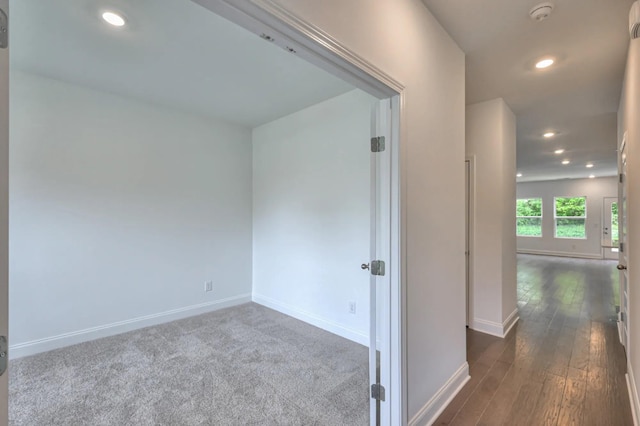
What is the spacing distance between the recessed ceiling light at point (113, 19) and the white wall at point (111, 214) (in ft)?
4.72

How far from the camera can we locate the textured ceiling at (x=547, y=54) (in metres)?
1.92

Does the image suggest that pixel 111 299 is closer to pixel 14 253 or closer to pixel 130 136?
pixel 14 253

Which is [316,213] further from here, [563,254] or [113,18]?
[563,254]

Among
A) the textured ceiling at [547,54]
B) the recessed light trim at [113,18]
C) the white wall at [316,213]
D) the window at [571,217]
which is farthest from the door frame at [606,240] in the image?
the recessed light trim at [113,18]

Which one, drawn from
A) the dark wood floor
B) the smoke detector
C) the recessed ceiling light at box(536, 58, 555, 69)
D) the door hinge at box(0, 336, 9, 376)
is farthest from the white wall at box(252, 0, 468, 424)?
the door hinge at box(0, 336, 9, 376)

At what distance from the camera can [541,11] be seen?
187cm

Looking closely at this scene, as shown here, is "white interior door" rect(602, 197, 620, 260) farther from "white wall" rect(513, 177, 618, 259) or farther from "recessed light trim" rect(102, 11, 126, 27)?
"recessed light trim" rect(102, 11, 126, 27)

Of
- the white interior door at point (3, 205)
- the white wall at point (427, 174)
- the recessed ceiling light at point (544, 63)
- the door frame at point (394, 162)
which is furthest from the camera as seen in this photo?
the recessed ceiling light at point (544, 63)

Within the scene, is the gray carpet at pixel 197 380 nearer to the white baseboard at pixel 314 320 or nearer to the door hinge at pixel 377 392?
the white baseboard at pixel 314 320

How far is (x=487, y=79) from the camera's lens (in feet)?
9.37

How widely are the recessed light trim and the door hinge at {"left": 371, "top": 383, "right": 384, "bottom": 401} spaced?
2848 millimetres

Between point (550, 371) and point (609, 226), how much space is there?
9.23 meters

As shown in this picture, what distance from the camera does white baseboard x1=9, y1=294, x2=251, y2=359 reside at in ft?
9.11

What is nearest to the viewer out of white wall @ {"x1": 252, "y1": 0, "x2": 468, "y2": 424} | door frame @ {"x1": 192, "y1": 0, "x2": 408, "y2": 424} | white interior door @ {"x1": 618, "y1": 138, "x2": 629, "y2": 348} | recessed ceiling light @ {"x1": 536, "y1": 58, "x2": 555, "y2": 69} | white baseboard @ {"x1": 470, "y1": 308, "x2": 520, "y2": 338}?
door frame @ {"x1": 192, "y1": 0, "x2": 408, "y2": 424}
